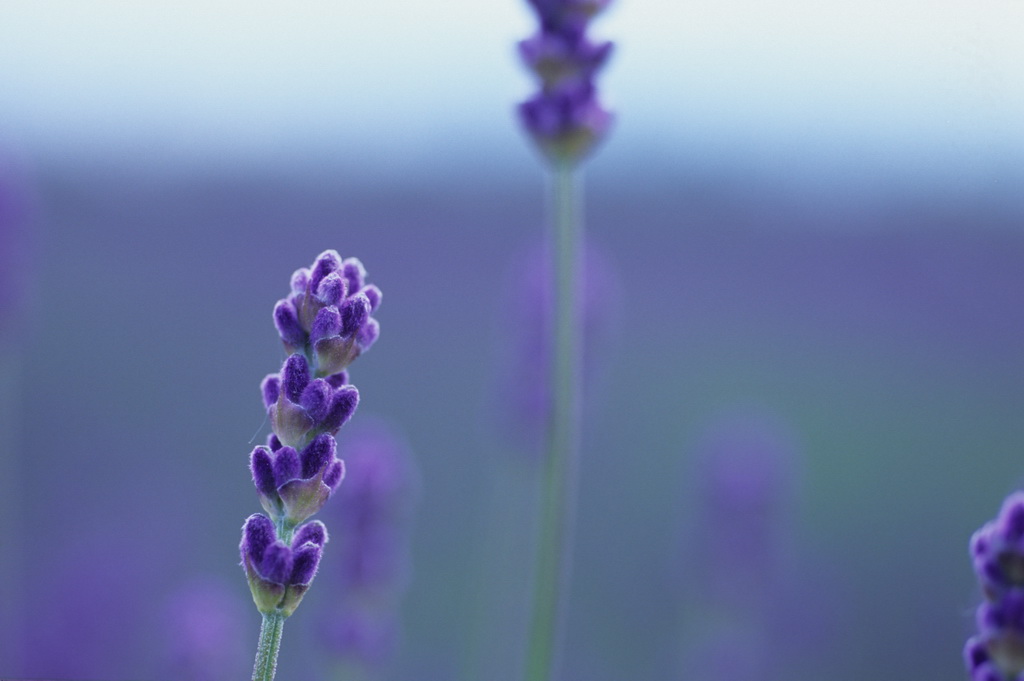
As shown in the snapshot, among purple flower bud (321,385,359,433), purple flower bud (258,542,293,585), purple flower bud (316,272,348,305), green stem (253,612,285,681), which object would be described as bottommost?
green stem (253,612,285,681)

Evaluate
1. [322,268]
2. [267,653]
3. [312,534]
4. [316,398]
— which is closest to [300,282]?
[322,268]

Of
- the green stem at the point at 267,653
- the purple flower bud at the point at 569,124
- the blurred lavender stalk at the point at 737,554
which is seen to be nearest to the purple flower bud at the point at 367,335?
the green stem at the point at 267,653

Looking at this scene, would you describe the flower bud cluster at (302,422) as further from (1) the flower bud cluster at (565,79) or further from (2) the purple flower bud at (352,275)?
(1) the flower bud cluster at (565,79)

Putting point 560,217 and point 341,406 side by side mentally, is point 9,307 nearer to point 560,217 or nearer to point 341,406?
point 560,217

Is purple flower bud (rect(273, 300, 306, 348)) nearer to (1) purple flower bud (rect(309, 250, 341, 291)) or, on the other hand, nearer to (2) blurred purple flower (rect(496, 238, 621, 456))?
(1) purple flower bud (rect(309, 250, 341, 291))

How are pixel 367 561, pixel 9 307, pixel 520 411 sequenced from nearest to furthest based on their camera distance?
pixel 367 561 → pixel 9 307 → pixel 520 411

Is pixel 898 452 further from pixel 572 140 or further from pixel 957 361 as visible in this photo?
pixel 572 140

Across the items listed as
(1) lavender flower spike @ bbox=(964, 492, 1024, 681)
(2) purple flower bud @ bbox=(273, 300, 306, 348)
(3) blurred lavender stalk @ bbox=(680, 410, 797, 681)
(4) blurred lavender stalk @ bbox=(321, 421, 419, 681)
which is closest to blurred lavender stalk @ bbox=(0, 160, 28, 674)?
(4) blurred lavender stalk @ bbox=(321, 421, 419, 681)
